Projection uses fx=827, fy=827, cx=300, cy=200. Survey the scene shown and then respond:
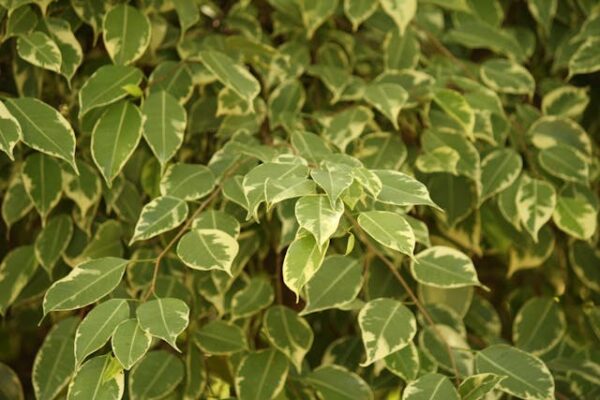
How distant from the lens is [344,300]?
1.17 metres

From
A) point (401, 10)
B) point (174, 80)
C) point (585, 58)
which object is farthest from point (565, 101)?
point (174, 80)

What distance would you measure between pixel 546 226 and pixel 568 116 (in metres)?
0.20

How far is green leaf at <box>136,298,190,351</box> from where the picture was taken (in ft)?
3.01

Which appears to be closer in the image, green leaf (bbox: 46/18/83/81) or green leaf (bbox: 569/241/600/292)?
green leaf (bbox: 46/18/83/81)

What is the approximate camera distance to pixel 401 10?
1.31 m

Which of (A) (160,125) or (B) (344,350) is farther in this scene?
(B) (344,350)

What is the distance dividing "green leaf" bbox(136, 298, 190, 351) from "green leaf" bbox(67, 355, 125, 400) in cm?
8

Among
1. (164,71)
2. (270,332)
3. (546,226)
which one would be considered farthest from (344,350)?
(164,71)

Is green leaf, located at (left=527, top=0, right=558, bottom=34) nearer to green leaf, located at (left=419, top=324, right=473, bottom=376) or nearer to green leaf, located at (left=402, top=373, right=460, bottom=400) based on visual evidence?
green leaf, located at (left=419, top=324, right=473, bottom=376)

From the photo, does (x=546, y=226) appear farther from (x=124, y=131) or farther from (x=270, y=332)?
(x=124, y=131)

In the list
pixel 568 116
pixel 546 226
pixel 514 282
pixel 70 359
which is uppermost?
pixel 568 116

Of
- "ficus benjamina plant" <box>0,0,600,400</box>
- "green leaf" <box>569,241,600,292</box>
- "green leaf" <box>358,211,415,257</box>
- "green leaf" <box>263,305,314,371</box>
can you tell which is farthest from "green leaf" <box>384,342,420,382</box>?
"green leaf" <box>569,241,600,292</box>

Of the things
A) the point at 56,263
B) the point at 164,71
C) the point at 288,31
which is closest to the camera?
the point at 164,71

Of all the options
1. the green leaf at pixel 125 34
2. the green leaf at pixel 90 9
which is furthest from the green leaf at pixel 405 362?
the green leaf at pixel 90 9
